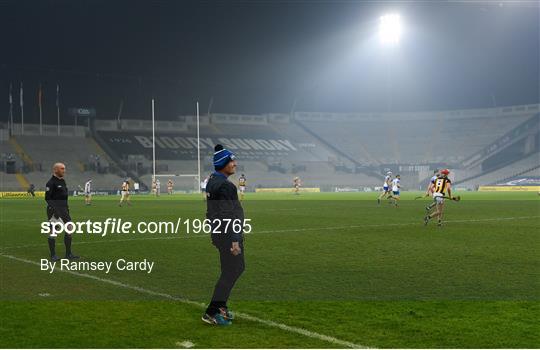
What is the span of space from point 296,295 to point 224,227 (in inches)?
87.2

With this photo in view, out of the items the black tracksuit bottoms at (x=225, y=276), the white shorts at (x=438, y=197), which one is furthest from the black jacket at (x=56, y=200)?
the white shorts at (x=438, y=197)

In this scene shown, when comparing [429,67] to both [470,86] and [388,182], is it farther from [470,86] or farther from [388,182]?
[388,182]

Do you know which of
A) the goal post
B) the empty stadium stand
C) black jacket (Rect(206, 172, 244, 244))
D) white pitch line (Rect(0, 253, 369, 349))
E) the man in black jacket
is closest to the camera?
white pitch line (Rect(0, 253, 369, 349))

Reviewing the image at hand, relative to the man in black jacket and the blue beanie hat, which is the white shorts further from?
the blue beanie hat

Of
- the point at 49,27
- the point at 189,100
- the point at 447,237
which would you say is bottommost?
the point at 447,237

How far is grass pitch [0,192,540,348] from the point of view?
593 cm

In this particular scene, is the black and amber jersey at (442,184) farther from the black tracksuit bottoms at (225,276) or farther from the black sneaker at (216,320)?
the black sneaker at (216,320)

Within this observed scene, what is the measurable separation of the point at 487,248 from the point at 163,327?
9.08 meters

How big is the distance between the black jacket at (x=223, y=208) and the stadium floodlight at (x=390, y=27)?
67.8 meters

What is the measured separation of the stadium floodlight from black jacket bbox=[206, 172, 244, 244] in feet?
222

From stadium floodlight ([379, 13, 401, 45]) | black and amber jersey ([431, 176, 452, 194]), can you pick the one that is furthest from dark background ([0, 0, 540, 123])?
black and amber jersey ([431, 176, 452, 194])

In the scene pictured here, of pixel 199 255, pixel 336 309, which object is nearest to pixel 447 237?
pixel 199 255

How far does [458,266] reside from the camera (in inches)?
409

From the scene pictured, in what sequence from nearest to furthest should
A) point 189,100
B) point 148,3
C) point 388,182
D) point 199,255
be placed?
point 199,255 → point 388,182 → point 148,3 → point 189,100
